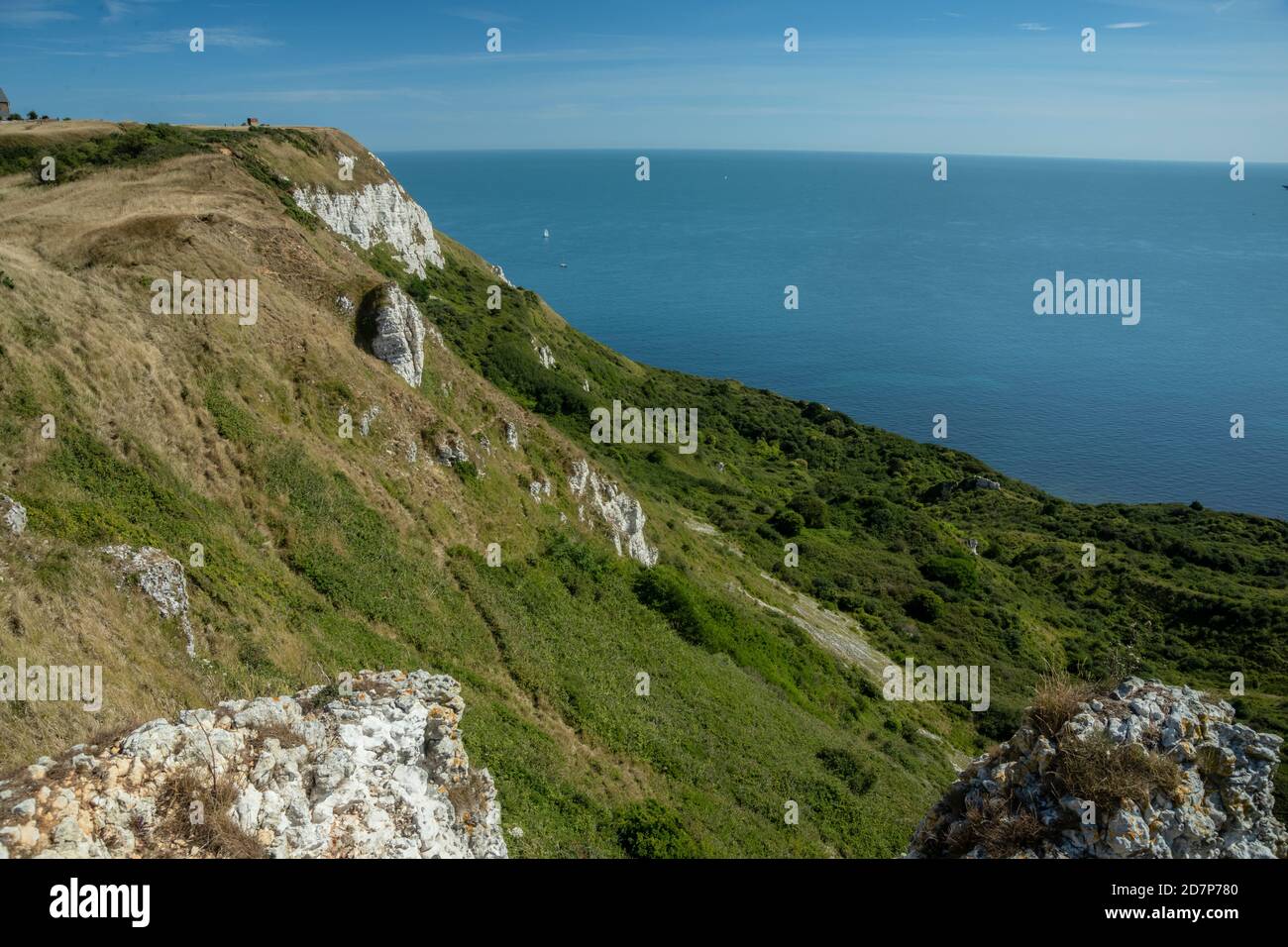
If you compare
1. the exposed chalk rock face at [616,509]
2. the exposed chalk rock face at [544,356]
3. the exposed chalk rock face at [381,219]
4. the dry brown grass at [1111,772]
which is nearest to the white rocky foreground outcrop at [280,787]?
the dry brown grass at [1111,772]

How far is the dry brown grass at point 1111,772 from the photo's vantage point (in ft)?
31.9

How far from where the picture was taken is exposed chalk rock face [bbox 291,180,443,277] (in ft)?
214

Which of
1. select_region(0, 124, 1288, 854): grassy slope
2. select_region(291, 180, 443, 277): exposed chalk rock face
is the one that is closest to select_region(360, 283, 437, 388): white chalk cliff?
select_region(0, 124, 1288, 854): grassy slope

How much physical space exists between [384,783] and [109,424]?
1575 centimetres

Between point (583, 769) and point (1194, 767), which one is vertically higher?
point (1194, 767)

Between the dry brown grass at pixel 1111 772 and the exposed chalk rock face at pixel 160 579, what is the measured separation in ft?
54.1

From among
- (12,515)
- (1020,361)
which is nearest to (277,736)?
(12,515)

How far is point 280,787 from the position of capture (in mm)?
9766

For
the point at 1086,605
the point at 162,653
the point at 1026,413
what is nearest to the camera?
the point at 162,653

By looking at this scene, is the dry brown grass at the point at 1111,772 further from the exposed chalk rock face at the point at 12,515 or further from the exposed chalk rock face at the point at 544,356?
the exposed chalk rock face at the point at 544,356

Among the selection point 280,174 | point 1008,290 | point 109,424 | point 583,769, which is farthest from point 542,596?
point 1008,290

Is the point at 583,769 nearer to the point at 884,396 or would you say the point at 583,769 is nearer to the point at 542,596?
the point at 542,596

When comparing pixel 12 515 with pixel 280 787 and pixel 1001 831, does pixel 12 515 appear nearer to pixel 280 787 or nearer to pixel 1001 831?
pixel 280 787

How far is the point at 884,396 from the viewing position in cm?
12838
